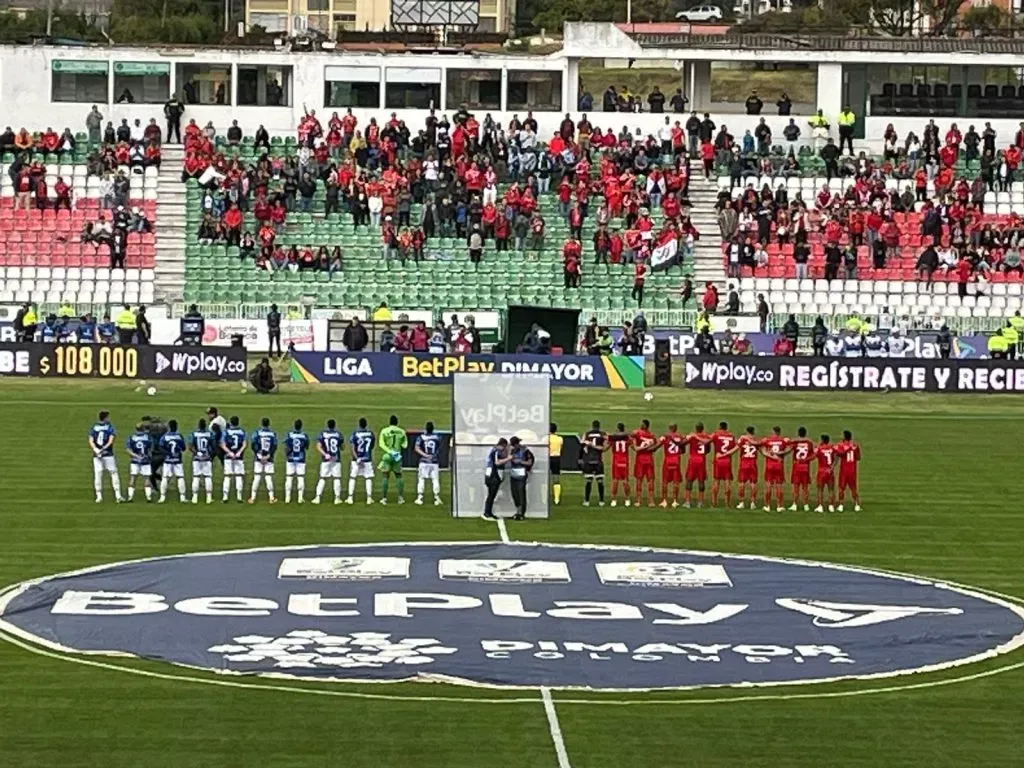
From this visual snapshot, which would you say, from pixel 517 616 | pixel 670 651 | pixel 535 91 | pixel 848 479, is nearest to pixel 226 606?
pixel 517 616

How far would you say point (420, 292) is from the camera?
6506cm

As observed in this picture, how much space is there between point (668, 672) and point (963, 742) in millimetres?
4043

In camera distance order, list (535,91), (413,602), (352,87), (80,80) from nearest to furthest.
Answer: (413,602) < (80,80) < (352,87) < (535,91)

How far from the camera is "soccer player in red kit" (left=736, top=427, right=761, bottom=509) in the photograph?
38469 millimetres

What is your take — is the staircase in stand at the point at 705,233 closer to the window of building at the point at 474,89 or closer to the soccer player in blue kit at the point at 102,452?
the window of building at the point at 474,89

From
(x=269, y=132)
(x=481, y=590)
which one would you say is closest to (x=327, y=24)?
(x=269, y=132)

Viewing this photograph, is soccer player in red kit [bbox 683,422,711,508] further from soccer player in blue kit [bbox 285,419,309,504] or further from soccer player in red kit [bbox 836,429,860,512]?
soccer player in blue kit [bbox 285,419,309,504]

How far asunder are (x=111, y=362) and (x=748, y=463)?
2245cm

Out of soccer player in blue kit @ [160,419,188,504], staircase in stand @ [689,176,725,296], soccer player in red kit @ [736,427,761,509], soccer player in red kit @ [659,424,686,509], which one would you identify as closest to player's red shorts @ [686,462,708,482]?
soccer player in red kit @ [659,424,686,509]

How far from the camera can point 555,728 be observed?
23.9 metres

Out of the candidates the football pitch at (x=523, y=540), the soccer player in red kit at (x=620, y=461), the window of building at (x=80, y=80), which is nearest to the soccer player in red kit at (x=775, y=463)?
the football pitch at (x=523, y=540)

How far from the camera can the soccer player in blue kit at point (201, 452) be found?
3769 centimetres

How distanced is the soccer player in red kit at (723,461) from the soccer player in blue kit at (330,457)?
6.31 m

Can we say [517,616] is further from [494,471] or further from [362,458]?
[362,458]
